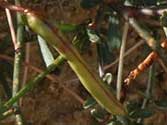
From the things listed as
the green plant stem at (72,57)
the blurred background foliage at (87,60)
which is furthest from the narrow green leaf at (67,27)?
the green plant stem at (72,57)

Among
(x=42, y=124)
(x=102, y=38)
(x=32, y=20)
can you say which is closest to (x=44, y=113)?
(x=42, y=124)

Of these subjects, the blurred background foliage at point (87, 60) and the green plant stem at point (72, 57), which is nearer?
the green plant stem at point (72, 57)

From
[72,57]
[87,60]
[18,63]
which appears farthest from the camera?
[87,60]

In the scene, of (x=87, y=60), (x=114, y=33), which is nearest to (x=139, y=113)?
(x=114, y=33)

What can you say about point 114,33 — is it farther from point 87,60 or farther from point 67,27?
point 87,60

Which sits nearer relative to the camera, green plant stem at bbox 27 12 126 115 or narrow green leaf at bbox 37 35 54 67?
green plant stem at bbox 27 12 126 115

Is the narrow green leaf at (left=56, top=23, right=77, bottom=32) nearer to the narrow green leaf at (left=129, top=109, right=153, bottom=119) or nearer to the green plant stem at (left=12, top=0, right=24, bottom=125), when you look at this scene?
the green plant stem at (left=12, top=0, right=24, bottom=125)

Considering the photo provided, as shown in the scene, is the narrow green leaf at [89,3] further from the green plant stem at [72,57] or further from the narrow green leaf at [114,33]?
the green plant stem at [72,57]

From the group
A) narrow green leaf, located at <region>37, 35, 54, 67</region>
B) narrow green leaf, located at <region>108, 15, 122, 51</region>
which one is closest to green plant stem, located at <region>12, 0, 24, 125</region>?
narrow green leaf, located at <region>37, 35, 54, 67</region>

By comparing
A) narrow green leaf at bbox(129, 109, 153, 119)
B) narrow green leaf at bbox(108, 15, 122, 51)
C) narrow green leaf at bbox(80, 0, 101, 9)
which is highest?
narrow green leaf at bbox(80, 0, 101, 9)

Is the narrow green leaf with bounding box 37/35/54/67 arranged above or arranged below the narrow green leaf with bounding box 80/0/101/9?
below

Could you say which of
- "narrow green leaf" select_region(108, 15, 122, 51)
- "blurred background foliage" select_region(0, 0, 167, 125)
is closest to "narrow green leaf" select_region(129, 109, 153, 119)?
"blurred background foliage" select_region(0, 0, 167, 125)

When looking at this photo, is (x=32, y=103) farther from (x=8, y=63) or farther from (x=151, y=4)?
(x=151, y=4)
